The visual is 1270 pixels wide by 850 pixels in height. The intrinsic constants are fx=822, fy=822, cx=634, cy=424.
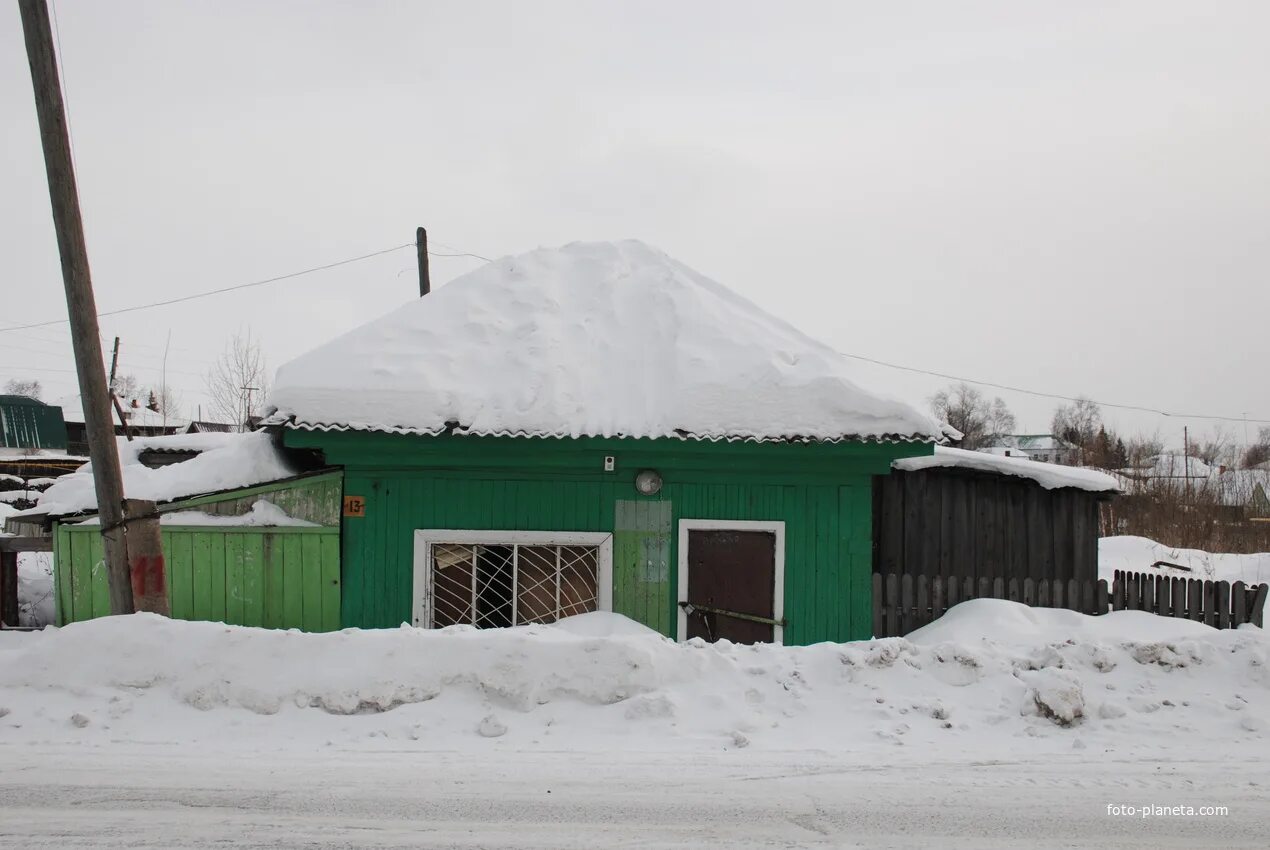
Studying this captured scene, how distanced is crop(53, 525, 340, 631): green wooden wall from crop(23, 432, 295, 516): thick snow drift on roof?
41cm

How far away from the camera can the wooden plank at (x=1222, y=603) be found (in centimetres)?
889

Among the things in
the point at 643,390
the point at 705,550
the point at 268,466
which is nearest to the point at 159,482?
the point at 268,466

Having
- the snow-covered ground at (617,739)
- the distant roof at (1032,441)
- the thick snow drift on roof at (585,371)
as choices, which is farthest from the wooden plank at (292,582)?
the distant roof at (1032,441)

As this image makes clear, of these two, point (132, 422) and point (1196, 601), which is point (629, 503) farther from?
point (132, 422)

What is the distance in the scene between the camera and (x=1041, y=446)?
78.2 metres

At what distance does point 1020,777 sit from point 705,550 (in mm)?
3999

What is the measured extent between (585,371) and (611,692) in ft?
12.7

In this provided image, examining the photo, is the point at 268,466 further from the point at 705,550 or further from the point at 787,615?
the point at 787,615

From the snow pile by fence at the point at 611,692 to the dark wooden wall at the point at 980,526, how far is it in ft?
12.6

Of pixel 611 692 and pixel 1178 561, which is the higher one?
pixel 611 692

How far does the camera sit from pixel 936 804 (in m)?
4.53

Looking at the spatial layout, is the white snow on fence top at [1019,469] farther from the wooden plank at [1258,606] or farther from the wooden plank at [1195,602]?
the wooden plank at [1258,606]

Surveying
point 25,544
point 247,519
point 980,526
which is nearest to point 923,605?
point 980,526

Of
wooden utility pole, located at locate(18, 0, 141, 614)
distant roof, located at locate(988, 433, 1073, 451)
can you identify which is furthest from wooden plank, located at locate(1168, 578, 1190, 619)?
distant roof, located at locate(988, 433, 1073, 451)
